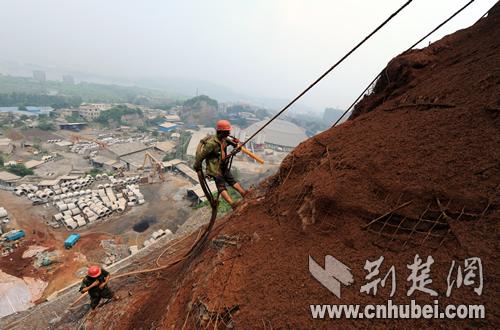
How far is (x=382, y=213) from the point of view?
311 centimetres

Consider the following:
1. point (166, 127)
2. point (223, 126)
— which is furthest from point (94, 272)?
point (166, 127)

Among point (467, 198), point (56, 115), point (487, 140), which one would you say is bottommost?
point (56, 115)

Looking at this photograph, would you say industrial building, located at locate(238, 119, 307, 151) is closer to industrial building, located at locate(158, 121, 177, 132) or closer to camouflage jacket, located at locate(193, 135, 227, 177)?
industrial building, located at locate(158, 121, 177, 132)

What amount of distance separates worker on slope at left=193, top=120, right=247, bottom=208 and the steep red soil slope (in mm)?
853

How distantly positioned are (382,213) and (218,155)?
3.48m

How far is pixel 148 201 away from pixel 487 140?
106 ft

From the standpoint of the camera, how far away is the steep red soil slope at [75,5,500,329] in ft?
8.43

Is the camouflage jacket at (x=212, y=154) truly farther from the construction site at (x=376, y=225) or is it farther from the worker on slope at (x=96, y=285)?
the worker on slope at (x=96, y=285)

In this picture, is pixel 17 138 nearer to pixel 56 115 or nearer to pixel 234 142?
pixel 56 115

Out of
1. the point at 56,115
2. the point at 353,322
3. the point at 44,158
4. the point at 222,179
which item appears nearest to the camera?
the point at 353,322

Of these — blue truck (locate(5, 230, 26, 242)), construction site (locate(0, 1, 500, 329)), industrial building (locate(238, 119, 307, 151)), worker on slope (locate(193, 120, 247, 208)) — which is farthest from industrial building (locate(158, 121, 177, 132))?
worker on slope (locate(193, 120, 247, 208))

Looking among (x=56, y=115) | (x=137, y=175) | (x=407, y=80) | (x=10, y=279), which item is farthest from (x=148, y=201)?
(x=56, y=115)

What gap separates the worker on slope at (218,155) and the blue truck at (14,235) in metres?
25.3

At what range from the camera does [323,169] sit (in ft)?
14.2
